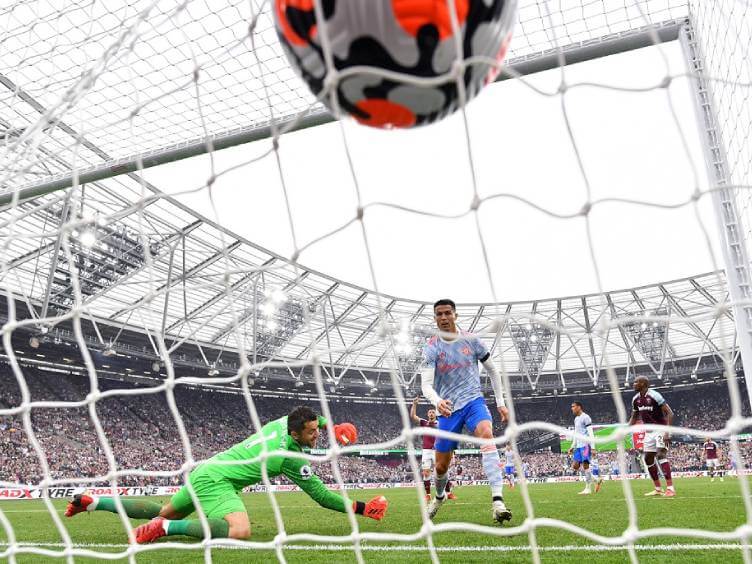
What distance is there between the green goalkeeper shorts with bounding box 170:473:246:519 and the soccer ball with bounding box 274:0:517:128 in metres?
2.96

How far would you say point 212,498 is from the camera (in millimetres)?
4379

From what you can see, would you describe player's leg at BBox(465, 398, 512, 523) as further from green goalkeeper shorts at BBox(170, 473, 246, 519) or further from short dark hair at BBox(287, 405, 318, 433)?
green goalkeeper shorts at BBox(170, 473, 246, 519)

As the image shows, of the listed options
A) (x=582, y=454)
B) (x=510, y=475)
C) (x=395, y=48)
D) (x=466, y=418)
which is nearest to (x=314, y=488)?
(x=466, y=418)

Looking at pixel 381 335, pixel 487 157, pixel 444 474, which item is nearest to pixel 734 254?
pixel 444 474

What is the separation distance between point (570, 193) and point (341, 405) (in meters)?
22.4

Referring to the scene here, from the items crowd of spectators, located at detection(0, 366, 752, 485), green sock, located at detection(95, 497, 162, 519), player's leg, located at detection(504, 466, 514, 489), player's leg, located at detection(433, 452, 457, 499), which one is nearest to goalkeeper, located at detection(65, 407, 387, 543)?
green sock, located at detection(95, 497, 162, 519)

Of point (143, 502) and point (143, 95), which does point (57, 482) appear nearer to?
point (143, 502)

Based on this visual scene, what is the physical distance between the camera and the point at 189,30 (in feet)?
22.1

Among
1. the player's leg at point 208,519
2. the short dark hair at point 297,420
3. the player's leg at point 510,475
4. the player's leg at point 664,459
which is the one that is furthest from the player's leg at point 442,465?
the player's leg at point 510,475

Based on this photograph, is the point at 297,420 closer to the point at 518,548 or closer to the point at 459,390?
the point at 459,390

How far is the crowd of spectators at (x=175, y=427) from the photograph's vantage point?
81.0ft

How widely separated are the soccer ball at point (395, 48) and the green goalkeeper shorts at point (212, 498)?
296 centimetres

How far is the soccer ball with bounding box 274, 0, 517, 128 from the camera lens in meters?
2.08

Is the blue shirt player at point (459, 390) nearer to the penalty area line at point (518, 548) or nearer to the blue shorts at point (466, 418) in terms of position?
the blue shorts at point (466, 418)
